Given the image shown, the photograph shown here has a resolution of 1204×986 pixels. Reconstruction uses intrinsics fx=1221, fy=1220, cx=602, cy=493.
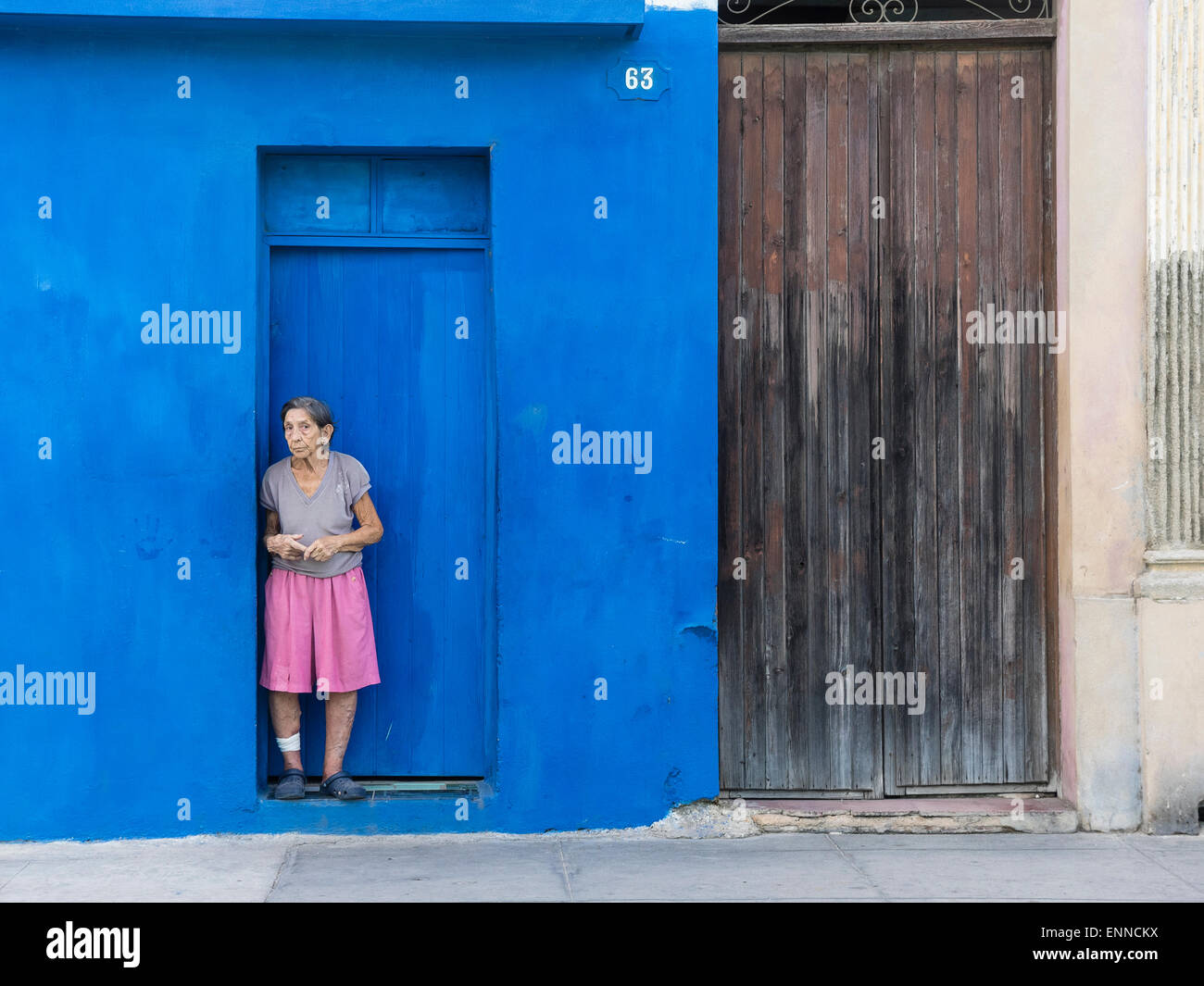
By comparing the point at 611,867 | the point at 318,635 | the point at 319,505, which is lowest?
the point at 611,867

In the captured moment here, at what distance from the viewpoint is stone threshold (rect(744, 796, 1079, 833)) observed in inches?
232

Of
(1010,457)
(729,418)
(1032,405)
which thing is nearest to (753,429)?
(729,418)

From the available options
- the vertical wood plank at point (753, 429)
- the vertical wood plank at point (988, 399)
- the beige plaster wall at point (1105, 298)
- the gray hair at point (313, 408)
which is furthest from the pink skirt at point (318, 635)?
the beige plaster wall at point (1105, 298)

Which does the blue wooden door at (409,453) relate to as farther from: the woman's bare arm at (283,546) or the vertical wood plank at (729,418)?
the vertical wood plank at (729,418)

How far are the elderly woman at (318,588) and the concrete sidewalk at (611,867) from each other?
0.45 m

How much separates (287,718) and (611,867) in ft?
5.61

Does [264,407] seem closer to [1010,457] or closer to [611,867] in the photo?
[611,867]

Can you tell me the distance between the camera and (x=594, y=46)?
5.83m

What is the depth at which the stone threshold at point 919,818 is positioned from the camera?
5.89 m

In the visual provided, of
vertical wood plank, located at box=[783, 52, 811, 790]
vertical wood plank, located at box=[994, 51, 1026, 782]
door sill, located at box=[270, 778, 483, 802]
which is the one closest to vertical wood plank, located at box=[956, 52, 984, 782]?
vertical wood plank, located at box=[994, 51, 1026, 782]

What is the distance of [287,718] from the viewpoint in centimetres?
581

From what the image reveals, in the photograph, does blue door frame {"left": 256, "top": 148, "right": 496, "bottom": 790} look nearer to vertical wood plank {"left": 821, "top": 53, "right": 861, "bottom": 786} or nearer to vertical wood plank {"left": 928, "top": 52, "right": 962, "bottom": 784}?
vertical wood plank {"left": 821, "top": 53, "right": 861, "bottom": 786}

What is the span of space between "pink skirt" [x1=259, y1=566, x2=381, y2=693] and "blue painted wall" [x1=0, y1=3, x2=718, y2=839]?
135 millimetres

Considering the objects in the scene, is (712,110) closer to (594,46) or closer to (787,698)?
(594,46)
